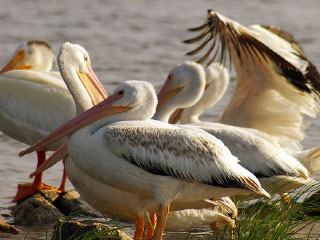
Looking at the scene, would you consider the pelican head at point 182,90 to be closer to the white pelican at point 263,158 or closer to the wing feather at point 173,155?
the white pelican at point 263,158

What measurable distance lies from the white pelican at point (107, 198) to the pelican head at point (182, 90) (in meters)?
1.01

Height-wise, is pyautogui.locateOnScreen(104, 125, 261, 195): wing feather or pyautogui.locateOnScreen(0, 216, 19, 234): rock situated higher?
pyautogui.locateOnScreen(104, 125, 261, 195): wing feather

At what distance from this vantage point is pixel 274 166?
20.2ft

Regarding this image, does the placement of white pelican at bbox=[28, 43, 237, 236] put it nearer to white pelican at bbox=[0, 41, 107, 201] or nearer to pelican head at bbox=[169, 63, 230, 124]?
white pelican at bbox=[0, 41, 107, 201]

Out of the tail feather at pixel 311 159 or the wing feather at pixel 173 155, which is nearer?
the wing feather at pixel 173 155

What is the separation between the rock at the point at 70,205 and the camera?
636 centimetres

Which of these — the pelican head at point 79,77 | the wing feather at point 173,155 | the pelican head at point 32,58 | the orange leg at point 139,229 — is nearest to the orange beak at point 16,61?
the pelican head at point 32,58

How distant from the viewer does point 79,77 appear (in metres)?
6.09

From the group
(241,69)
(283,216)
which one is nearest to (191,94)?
(241,69)

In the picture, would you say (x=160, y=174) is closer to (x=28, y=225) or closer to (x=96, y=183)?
(x=96, y=183)

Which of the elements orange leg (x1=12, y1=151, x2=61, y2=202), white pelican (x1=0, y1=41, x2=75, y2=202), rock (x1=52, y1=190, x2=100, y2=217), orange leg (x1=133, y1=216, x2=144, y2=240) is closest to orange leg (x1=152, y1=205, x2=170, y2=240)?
orange leg (x1=133, y1=216, x2=144, y2=240)

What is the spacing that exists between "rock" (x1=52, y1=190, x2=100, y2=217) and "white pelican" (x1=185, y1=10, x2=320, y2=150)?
5.26 ft

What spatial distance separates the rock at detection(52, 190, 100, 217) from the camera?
636 centimetres

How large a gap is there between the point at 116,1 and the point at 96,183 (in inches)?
485
